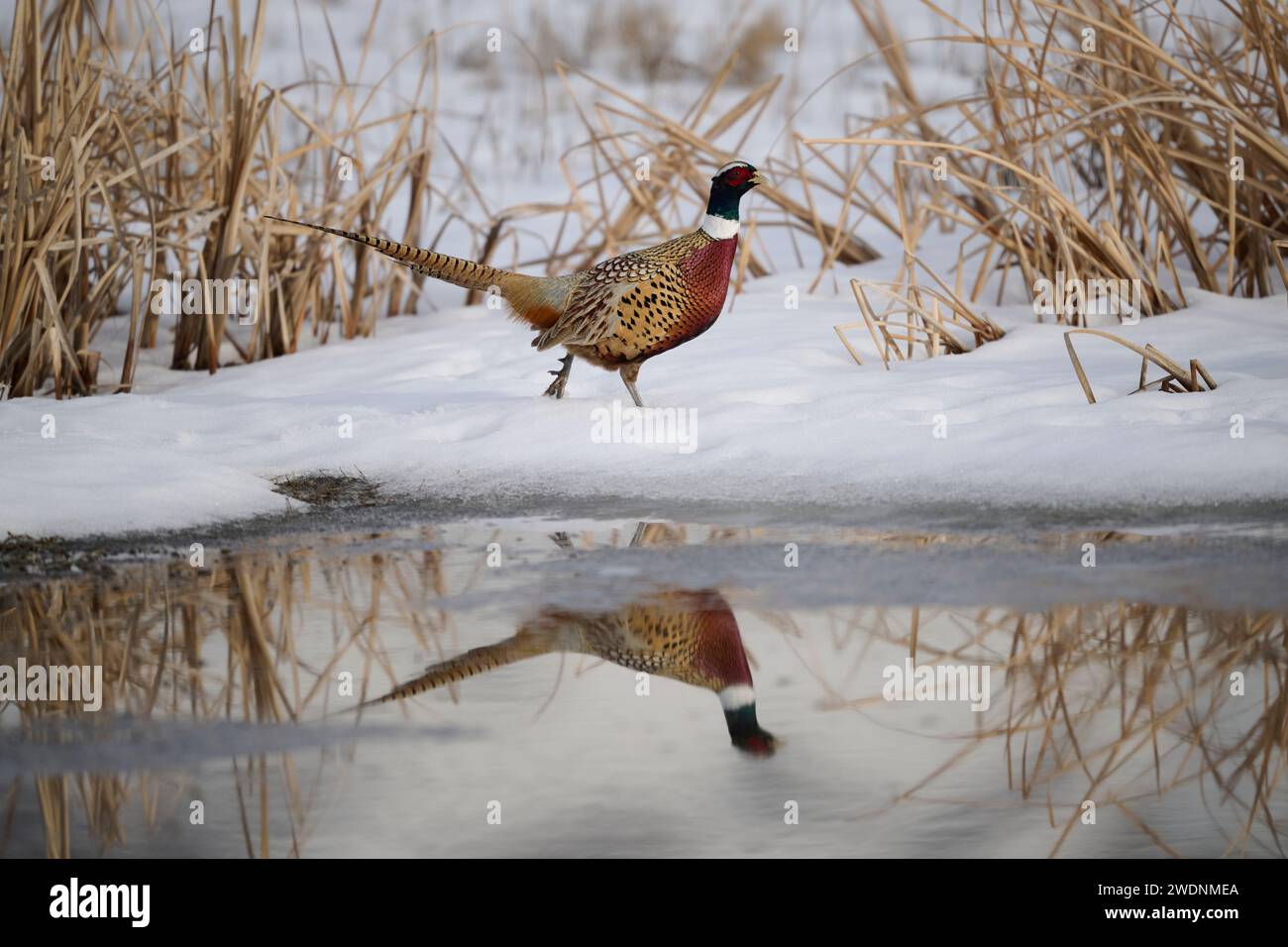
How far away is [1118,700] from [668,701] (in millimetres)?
837

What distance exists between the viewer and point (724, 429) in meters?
5.30

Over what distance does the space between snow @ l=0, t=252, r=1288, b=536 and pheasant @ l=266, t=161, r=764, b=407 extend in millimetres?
274

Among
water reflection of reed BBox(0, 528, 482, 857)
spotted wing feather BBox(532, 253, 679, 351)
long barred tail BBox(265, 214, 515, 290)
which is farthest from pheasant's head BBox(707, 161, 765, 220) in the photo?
water reflection of reed BBox(0, 528, 482, 857)

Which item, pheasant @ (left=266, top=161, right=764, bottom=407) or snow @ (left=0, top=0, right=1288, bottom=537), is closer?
snow @ (left=0, top=0, right=1288, bottom=537)

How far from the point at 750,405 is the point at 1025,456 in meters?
1.14

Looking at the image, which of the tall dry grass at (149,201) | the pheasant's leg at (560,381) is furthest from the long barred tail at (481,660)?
the tall dry grass at (149,201)

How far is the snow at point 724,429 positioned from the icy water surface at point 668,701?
41 cm

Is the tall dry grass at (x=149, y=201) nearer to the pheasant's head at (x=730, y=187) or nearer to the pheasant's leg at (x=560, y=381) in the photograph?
the pheasant's leg at (x=560, y=381)

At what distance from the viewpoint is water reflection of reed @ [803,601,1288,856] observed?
256 cm

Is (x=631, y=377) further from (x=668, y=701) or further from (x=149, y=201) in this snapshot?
(x=668, y=701)

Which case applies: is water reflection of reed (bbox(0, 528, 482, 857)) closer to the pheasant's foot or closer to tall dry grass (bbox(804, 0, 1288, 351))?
the pheasant's foot

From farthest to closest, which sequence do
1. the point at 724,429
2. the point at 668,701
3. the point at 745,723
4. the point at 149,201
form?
the point at 149,201, the point at 724,429, the point at 668,701, the point at 745,723

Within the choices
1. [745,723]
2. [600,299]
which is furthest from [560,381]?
[745,723]

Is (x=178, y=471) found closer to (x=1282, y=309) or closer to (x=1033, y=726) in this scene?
(x=1033, y=726)
